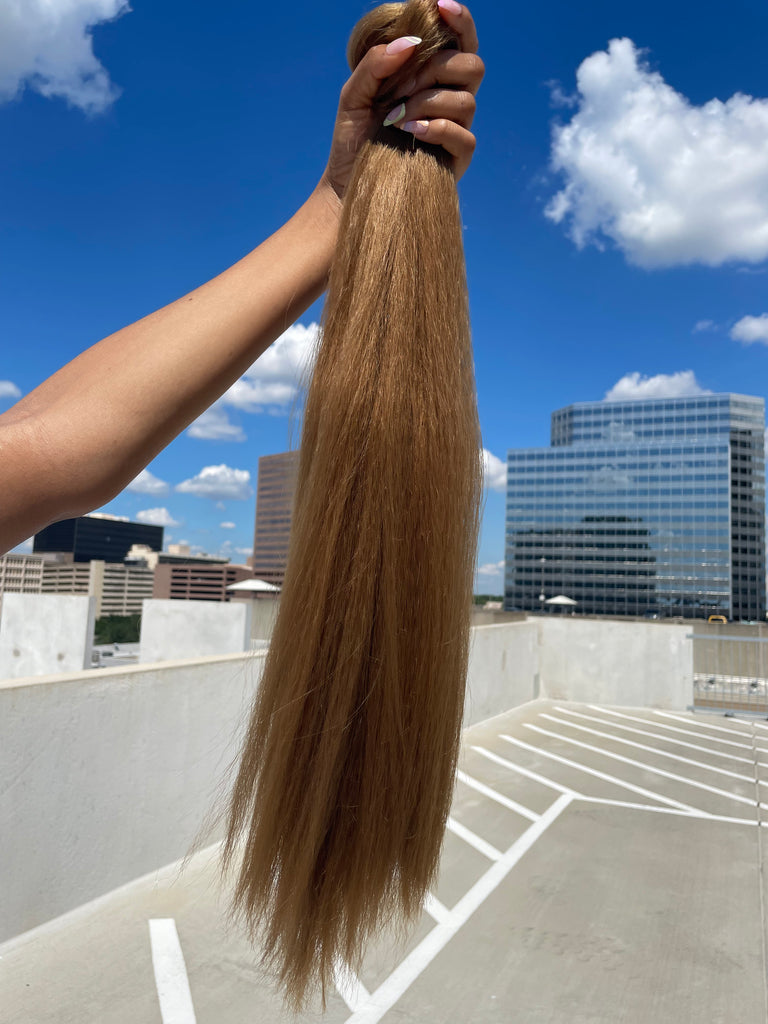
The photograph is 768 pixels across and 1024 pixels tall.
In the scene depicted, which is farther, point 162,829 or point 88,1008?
point 162,829

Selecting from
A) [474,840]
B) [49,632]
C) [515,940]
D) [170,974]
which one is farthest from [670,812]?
[49,632]

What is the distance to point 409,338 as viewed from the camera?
0.77 meters

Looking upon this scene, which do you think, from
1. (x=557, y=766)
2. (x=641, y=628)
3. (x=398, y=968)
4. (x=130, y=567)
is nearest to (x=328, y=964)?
(x=398, y=968)

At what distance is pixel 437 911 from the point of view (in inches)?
124

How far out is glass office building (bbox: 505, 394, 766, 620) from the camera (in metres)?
72.3

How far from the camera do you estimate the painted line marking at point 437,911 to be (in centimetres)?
306

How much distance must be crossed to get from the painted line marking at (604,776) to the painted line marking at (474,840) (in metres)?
1.65

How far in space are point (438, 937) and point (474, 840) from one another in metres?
1.19

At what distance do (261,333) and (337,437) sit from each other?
136 mm

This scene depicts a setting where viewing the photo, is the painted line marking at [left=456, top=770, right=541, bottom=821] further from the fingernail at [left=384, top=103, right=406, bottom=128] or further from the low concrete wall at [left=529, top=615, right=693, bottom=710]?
the fingernail at [left=384, top=103, right=406, bottom=128]

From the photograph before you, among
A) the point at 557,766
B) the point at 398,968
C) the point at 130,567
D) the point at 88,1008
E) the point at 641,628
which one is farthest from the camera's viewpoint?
the point at 130,567

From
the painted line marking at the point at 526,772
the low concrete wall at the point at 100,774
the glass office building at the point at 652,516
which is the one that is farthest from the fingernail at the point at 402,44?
the glass office building at the point at 652,516

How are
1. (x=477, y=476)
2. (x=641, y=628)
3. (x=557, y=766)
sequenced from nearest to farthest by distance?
(x=477, y=476), (x=557, y=766), (x=641, y=628)

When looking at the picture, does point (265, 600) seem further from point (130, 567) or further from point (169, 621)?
point (130, 567)
